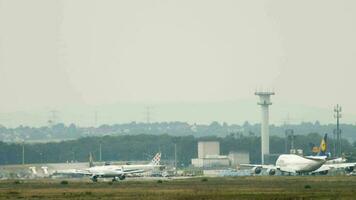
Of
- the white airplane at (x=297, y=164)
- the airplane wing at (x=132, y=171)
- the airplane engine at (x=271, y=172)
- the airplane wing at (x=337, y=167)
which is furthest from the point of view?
the airplane engine at (x=271, y=172)

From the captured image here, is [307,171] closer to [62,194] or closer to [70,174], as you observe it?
[70,174]

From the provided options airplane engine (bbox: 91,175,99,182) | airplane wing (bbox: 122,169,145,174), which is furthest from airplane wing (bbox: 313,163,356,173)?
airplane engine (bbox: 91,175,99,182)

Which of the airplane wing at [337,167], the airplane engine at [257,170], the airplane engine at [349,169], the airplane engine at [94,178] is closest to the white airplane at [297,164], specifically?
the airplane engine at [257,170]

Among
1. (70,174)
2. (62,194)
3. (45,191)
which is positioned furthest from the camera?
(70,174)

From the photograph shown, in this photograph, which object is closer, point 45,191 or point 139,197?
point 139,197

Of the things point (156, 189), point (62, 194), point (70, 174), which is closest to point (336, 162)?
point (70, 174)

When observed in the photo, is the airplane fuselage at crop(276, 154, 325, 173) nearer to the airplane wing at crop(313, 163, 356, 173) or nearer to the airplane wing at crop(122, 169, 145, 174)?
the airplane wing at crop(313, 163, 356, 173)

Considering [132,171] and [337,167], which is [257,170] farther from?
[132,171]

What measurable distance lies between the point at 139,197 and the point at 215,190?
13.2 metres

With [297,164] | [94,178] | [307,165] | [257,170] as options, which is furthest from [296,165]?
[94,178]

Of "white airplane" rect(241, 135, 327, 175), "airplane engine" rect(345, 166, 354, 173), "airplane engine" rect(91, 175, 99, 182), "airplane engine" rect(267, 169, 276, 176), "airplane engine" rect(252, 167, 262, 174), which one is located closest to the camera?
"airplane engine" rect(91, 175, 99, 182)

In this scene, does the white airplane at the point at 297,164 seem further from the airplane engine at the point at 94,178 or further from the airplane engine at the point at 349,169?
the airplane engine at the point at 94,178

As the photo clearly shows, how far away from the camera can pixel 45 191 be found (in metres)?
116

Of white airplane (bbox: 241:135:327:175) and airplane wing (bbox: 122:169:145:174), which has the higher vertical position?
white airplane (bbox: 241:135:327:175)
